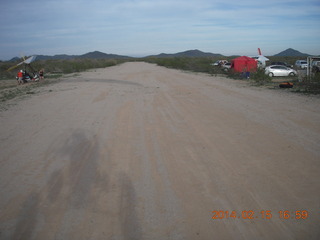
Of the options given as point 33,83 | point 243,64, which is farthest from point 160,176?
point 243,64

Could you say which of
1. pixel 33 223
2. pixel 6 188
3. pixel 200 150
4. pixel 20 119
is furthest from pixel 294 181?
pixel 20 119

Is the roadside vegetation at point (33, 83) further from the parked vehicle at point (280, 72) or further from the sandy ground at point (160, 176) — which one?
the parked vehicle at point (280, 72)

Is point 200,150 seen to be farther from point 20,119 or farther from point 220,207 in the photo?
point 20,119

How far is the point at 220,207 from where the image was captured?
4.01 meters
